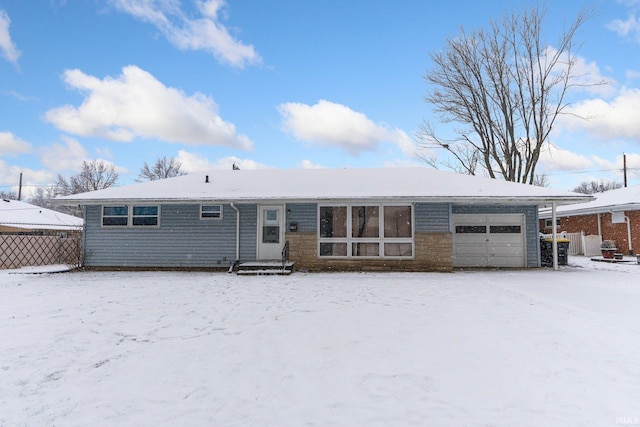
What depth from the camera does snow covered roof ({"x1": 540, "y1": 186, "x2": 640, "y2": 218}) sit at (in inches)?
688

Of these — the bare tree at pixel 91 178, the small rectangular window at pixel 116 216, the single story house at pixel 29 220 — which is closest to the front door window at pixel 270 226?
the small rectangular window at pixel 116 216

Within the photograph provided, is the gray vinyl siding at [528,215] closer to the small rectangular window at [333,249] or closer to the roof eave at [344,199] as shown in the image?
the roof eave at [344,199]

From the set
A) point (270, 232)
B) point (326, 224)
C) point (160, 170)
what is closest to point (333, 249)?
point (326, 224)

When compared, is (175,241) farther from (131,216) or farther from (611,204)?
(611,204)

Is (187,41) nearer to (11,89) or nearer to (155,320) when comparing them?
(11,89)

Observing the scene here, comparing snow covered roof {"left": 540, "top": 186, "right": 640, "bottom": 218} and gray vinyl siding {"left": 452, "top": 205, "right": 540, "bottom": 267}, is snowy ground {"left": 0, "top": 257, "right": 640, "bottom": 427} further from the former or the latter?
snow covered roof {"left": 540, "top": 186, "right": 640, "bottom": 218}

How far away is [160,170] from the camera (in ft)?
141

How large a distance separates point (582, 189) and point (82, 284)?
68791 mm

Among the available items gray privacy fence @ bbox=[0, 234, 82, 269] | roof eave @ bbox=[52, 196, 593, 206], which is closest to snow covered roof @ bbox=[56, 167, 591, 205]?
roof eave @ bbox=[52, 196, 593, 206]

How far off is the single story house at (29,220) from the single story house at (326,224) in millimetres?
13844

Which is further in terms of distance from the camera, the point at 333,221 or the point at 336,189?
the point at 336,189

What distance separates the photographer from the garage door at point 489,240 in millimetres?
12914

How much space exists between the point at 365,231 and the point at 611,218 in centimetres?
1525

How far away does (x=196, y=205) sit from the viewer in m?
12.8
